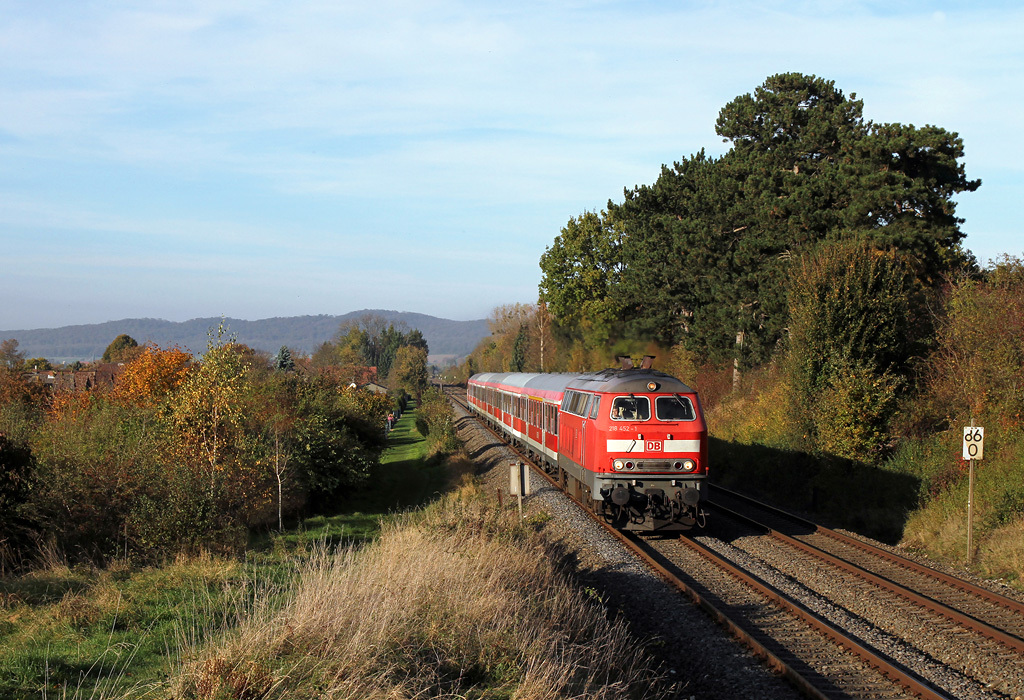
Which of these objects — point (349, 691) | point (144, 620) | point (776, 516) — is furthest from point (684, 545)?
point (349, 691)

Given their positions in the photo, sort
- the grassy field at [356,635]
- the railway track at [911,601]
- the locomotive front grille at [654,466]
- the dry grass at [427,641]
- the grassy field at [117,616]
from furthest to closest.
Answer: the locomotive front grille at [654,466]
the railway track at [911,601]
the grassy field at [117,616]
the grassy field at [356,635]
the dry grass at [427,641]

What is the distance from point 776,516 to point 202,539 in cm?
1394

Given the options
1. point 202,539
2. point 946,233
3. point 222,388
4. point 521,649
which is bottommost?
point 202,539

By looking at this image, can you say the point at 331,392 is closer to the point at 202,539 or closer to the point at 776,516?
the point at 202,539

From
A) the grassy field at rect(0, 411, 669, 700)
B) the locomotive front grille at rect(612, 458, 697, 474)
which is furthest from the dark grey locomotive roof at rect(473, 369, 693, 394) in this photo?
the grassy field at rect(0, 411, 669, 700)

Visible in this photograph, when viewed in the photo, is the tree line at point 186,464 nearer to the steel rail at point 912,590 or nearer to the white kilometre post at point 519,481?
the white kilometre post at point 519,481

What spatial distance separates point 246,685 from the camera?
5.97 metres

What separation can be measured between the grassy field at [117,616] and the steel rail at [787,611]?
5454mm

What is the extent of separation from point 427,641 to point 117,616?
223 inches

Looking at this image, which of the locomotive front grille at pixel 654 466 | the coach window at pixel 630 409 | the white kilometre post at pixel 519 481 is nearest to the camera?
the locomotive front grille at pixel 654 466

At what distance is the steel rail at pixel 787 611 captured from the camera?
816cm

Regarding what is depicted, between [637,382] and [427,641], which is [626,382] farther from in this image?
[427,641]

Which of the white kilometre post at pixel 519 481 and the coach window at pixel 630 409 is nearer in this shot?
the coach window at pixel 630 409

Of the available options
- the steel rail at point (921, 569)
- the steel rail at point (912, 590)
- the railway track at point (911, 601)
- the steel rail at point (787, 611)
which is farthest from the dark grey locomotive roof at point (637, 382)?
the steel rail at point (921, 569)
